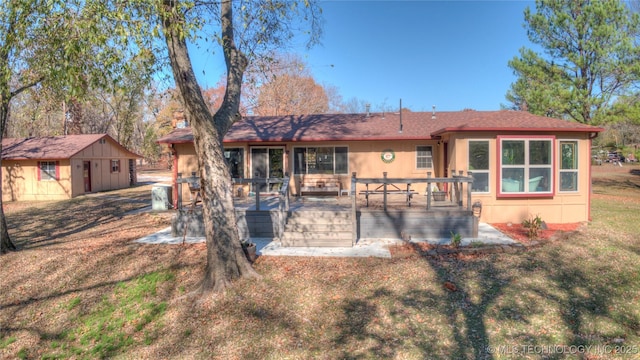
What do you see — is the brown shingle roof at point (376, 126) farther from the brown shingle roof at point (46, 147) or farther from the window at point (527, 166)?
the brown shingle roof at point (46, 147)

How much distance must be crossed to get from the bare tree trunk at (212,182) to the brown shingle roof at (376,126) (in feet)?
21.3

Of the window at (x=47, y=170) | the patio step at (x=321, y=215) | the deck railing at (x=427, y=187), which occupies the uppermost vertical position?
the window at (x=47, y=170)

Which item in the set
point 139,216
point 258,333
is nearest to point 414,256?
point 258,333

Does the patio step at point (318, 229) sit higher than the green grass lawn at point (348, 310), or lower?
higher

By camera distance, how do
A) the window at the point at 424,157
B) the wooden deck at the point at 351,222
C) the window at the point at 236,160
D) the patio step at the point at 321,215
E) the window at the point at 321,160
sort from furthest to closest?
the window at the point at 236,160
the window at the point at 321,160
the window at the point at 424,157
the patio step at the point at 321,215
the wooden deck at the point at 351,222

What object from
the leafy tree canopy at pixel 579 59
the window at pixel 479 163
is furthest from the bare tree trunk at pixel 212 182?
the leafy tree canopy at pixel 579 59

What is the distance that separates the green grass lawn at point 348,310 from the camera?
13.9 ft

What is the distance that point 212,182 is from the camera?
5.89 meters

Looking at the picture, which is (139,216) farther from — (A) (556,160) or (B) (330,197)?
(A) (556,160)

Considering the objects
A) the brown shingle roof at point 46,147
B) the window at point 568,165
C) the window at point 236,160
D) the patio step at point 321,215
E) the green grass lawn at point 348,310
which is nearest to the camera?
the green grass lawn at point 348,310

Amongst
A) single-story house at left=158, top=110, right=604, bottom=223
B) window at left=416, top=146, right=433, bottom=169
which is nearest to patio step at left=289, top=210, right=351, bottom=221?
single-story house at left=158, top=110, right=604, bottom=223

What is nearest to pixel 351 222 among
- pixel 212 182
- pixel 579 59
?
pixel 212 182

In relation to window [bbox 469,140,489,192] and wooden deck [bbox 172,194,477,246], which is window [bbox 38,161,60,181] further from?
window [bbox 469,140,489,192]

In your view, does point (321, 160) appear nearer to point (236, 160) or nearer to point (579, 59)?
point (236, 160)
